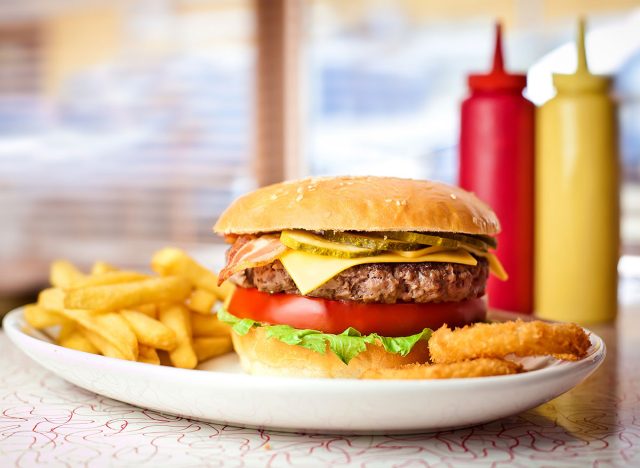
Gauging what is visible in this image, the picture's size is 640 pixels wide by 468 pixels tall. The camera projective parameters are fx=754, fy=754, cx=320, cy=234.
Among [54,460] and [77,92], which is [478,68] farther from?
[54,460]

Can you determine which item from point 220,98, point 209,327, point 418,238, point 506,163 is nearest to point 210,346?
point 209,327

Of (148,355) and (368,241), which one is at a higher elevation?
(368,241)

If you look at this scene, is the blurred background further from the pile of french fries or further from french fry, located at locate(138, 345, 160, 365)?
french fry, located at locate(138, 345, 160, 365)

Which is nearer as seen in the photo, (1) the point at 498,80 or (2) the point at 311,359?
(2) the point at 311,359

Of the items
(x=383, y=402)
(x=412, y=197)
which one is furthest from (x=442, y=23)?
(x=383, y=402)

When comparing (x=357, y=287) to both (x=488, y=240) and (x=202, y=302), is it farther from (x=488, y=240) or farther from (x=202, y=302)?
(x=202, y=302)

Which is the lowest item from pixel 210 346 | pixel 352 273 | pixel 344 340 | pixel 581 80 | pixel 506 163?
pixel 210 346
